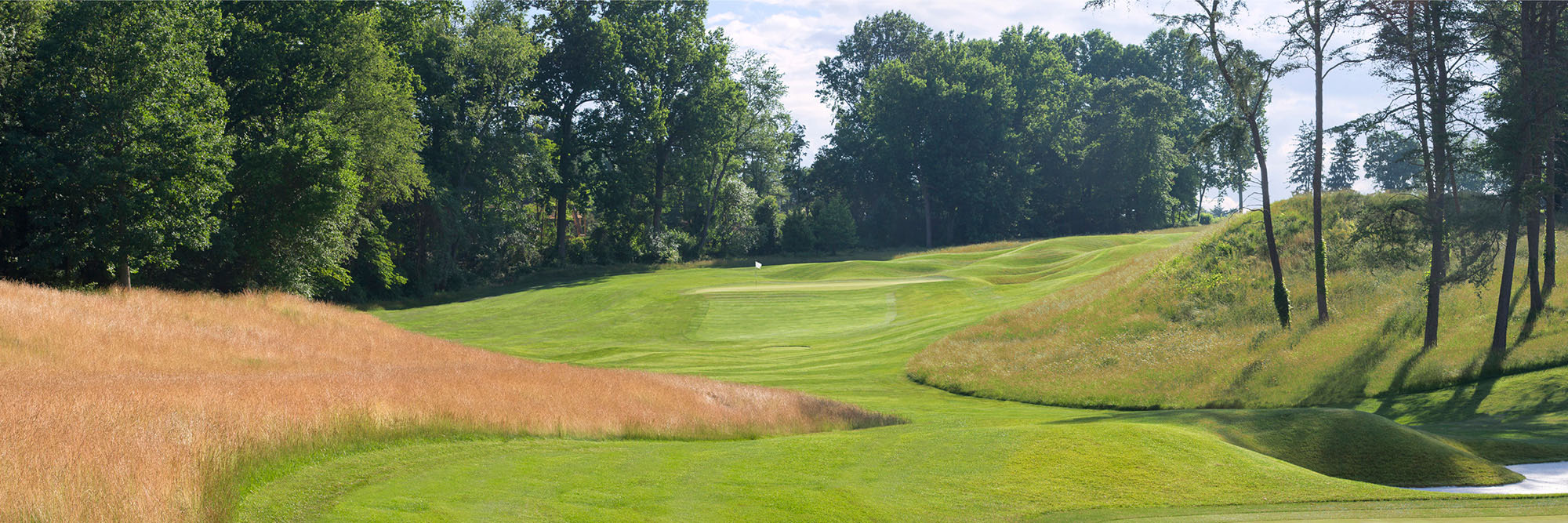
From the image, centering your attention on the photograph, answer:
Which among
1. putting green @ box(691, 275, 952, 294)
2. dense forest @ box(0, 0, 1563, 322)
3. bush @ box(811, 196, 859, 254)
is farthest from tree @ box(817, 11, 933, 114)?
putting green @ box(691, 275, 952, 294)

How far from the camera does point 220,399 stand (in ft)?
35.2

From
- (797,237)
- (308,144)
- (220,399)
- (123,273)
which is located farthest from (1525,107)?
(797,237)

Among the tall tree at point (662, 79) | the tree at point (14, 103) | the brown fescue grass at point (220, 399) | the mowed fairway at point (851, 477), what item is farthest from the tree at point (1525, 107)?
the tall tree at point (662, 79)

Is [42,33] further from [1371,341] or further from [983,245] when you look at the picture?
[983,245]

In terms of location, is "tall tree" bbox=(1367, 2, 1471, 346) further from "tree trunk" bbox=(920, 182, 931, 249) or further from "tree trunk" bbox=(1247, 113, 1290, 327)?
"tree trunk" bbox=(920, 182, 931, 249)

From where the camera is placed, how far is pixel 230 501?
765 cm

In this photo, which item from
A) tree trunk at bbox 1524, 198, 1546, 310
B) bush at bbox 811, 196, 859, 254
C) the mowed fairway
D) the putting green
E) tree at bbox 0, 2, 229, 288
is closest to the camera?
the mowed fairway

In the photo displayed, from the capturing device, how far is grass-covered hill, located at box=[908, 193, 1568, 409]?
21141 mm

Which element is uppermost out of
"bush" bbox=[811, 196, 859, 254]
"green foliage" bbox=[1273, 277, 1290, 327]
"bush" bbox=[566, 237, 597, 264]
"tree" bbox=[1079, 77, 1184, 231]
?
"tree" bbox=[1079, 77, 1184, 231]

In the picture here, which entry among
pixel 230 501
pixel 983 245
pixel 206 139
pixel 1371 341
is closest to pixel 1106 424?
pixel 230 501

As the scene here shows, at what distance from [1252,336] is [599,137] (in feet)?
171

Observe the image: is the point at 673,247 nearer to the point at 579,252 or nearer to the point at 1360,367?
the point at 579,252

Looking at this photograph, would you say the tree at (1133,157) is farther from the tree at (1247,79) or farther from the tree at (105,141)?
the tree at (105,141)

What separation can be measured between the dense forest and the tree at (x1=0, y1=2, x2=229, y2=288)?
88 millimetres
